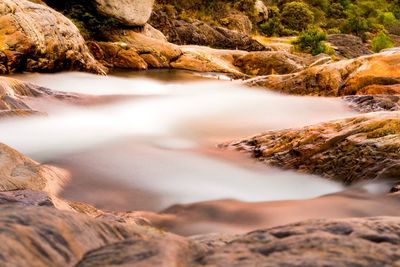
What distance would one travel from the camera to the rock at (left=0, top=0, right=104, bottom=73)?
48.4ft

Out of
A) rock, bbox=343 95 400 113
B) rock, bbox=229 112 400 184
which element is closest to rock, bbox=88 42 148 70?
rock, bbox=343 95 400 113

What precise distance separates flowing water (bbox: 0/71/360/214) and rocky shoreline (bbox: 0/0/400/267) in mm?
342

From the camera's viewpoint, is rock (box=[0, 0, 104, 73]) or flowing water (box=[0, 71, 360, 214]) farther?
rock (box=[0, 0, 104, 73])

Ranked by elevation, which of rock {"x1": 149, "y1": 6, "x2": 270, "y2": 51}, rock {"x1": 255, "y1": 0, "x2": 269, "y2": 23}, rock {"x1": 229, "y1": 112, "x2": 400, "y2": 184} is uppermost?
rock {"x1": 255, "y1": 0, "x2": 269, "y2": 23}

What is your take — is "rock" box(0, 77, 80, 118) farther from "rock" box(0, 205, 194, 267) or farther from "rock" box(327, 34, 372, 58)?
"rock" box(327, 34, 372, 58)

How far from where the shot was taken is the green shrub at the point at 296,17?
4791cm

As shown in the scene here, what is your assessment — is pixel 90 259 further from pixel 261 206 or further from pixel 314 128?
pixel 314 128

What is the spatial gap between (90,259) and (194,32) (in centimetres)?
2966

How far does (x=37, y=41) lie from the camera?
51.3 ft

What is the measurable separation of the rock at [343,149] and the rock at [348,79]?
18.9 feet

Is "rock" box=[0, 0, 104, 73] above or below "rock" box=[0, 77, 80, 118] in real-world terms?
above

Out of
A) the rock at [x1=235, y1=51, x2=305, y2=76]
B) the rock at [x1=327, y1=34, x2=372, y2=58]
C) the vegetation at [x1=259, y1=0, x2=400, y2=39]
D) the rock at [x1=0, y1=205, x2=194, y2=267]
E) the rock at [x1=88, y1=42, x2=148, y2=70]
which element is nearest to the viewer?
the rock at [x1=0, y1=205, x2=194, y2=267]

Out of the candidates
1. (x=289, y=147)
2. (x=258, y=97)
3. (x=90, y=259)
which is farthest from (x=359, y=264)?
(x=258, y=97)

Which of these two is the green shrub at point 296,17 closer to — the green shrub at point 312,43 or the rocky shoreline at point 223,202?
the green shrub at point 312,43
